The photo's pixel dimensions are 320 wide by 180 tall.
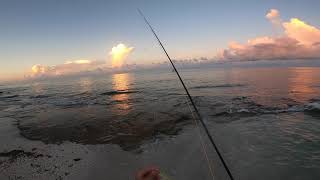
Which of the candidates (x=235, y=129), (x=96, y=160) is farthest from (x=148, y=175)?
(x=235, y=129)

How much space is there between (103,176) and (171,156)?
2.73 m

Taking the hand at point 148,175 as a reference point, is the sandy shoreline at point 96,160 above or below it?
below

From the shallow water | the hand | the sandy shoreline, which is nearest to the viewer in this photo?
the hand

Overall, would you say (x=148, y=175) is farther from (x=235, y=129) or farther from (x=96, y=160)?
(x=235, y=129)

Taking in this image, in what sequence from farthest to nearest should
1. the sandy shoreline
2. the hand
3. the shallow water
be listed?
the shallow water
the sandy shoreline
the hand

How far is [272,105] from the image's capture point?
61.6 ft

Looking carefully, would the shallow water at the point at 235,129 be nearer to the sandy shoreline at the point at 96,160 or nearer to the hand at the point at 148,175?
the sandy shoreline at the point at 96,160

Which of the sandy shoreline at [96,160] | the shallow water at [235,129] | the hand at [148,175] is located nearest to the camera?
the hand at [148,175]

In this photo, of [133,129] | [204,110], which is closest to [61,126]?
[133,129]

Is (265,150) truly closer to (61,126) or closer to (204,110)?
(204,110)

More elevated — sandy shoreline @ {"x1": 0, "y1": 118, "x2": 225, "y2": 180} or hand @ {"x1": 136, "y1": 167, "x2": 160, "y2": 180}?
hand @ {"x1": 136, "y1": 167, "x2": 160, "y2": 180}

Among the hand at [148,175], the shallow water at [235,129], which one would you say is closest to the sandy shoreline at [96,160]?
the shallow water at [235,129]

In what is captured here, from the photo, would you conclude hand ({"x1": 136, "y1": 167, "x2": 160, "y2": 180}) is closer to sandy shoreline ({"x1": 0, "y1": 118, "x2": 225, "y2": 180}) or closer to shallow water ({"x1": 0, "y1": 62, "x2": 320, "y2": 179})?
sandy shoreline ({"x1": 0, "y1": 118, "x2": 225, "y2": 180})

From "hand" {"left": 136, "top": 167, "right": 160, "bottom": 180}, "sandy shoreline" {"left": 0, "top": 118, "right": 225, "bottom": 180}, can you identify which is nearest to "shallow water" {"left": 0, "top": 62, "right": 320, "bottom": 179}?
"sandy shoreline" {"left": 0, "top": 118, "right": 225, "bottom": 180}
